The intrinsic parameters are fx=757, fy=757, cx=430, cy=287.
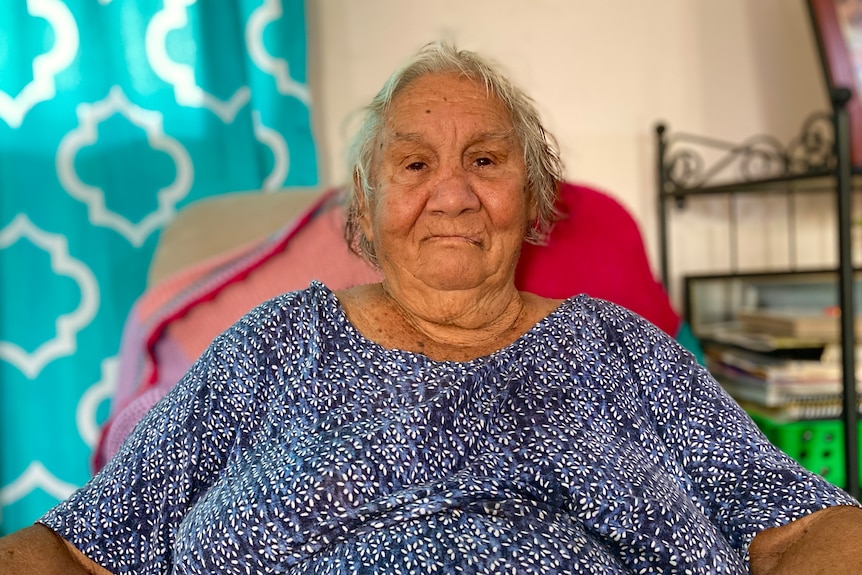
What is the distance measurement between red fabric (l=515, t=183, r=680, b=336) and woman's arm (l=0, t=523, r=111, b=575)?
2.43ft

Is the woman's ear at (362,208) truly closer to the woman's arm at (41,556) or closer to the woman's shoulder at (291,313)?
the woman's shoulder at (291,313)

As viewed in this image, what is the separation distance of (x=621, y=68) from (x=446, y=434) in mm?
1320

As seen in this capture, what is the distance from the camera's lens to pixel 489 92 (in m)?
0.94

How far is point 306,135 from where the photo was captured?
5.44 ft

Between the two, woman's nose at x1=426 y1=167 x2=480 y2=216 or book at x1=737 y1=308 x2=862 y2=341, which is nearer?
woman's nose at x1=426 y1=167 x2=480 y2=216

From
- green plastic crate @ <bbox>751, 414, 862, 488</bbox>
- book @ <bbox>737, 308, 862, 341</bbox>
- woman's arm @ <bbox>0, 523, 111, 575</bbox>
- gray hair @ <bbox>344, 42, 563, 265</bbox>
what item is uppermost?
gray hair @ <bbox>344, 42, 563, 265</bbox>

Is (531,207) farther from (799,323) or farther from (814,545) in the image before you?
(799,323)

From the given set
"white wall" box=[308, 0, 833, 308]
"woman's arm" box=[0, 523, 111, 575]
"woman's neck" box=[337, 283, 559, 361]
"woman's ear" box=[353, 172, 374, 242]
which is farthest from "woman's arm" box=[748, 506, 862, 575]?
"white wall" box=[308, 0, 833, 308]

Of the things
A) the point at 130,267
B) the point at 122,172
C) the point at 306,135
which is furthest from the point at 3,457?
the point at 306,135

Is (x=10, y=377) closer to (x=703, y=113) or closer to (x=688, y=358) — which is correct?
(x=688, y=358)

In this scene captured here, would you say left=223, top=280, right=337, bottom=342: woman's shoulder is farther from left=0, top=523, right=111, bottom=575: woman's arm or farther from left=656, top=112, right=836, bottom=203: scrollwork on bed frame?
left=656, top=112, right=836, bottom=203: scrollwork on bed frame

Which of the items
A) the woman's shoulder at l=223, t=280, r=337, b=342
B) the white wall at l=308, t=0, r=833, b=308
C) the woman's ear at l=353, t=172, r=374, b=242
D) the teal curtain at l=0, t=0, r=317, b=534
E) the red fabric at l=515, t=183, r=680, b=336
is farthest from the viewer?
the white wall at l=308, t=0, r=833, b=308

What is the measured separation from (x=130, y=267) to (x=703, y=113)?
1.40 metres

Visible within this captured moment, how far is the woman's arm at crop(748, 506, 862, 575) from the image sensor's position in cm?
74
